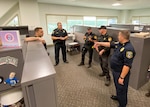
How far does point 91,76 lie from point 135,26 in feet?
9.57

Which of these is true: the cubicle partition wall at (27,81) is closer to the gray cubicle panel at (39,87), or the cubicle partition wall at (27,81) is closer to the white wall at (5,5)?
the gray cubicle panel at (39,87)

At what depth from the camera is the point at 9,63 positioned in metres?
1.01

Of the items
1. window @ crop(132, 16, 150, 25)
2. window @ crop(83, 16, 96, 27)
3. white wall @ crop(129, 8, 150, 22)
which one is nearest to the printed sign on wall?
window @ crop(83, 16, 96, 27)

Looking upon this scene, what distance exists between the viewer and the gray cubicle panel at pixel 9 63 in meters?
0.99

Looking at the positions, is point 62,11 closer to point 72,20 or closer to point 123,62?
point 72,20

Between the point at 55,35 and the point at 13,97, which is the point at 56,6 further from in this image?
the point at 13,97

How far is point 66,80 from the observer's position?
2.89 metres

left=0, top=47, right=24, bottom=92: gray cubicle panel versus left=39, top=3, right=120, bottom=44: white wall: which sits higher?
left=39, top=3, right=120, bottom=44: white wall

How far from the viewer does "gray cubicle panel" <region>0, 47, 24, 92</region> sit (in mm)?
994

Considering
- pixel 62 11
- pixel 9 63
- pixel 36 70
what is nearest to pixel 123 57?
pixel 36 70

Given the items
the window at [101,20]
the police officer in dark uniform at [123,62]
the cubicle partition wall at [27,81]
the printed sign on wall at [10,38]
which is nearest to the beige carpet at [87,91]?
the police officer in dark uniform at [123,62]

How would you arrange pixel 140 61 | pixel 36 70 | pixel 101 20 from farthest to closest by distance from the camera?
1. pixel 101 20
2. pixel 140 61
3. pixel 36 70

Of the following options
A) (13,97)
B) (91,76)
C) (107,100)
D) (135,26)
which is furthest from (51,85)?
(135,26)

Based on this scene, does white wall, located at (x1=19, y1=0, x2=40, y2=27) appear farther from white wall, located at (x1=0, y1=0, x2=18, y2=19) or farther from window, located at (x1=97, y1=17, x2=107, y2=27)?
window, located at (x1=97, y1=17, x2=107, y2=27)
